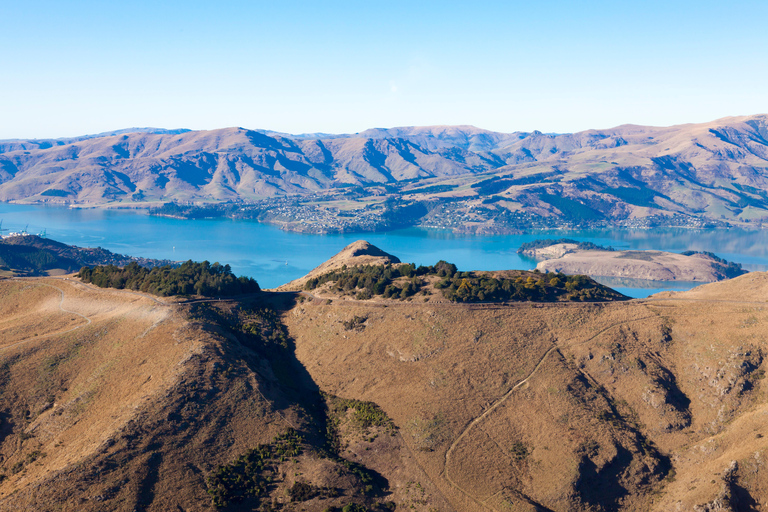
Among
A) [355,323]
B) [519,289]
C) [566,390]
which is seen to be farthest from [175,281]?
[566,390]

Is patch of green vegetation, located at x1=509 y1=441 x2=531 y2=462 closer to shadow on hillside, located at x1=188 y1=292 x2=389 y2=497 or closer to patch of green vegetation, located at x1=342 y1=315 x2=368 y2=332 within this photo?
shadow on hillside, located at x1=188 y1=292 x2=389 y2=497

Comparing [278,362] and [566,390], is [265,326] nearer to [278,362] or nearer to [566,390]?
[278,362]

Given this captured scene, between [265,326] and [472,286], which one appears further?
[265,326]

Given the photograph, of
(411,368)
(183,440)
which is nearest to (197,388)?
(183,440)

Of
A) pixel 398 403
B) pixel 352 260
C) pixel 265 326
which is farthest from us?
pixel 352 260

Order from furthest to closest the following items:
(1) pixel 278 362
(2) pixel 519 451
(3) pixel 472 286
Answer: (3) pixel 472 286
(1) pixel 278 362
(2) pixel 519 451

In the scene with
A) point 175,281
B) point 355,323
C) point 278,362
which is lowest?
point 278,362

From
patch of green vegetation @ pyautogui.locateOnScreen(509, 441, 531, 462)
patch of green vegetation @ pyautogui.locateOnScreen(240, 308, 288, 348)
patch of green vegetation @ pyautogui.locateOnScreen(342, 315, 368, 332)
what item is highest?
patch of green vegetation @ pyautogui.locateOnScreen(342, 315, 368, 332)

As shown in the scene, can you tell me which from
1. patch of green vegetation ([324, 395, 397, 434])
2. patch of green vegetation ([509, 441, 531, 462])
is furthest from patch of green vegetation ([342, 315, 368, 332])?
patch of green vegetation ([509, 441, 531, 462])
